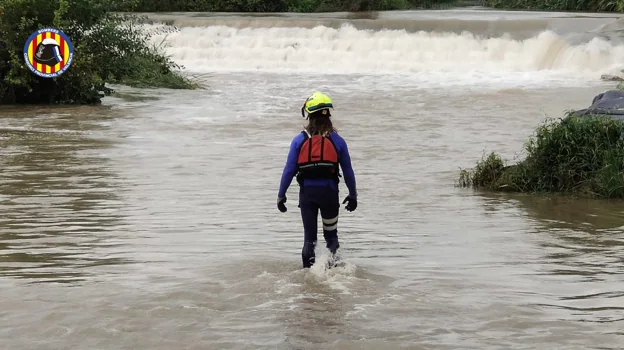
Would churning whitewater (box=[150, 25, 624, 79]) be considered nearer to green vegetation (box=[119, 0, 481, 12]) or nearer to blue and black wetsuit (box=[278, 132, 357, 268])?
green vegetation (box=[119, 0, 481, 12])

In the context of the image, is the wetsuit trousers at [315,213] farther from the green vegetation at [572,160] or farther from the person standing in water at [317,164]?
the green vegetation at [572,160]

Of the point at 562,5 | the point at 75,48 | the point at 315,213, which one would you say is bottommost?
the point at 315,213

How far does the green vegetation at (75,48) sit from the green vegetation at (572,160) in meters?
12.7

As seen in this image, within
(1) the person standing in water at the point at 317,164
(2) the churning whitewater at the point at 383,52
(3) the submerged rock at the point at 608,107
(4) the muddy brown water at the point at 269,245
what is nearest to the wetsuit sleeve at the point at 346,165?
(1) the person standing in water at the point at 317,164

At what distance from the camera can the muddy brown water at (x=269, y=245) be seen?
667 cm

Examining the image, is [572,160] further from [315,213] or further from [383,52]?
[383,52]

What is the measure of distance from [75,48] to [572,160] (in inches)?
539

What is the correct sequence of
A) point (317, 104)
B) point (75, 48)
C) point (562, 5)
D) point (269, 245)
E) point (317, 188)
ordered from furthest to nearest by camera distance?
point (562, 5) < point (75, 48) < point (269, 245) < point (317, 188) < point (317, 104)

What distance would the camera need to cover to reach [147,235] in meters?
9.54

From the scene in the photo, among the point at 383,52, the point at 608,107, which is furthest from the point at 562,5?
the point at 608,107

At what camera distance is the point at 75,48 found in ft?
74.6

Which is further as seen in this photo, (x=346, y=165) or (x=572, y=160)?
(x=572, y=160)

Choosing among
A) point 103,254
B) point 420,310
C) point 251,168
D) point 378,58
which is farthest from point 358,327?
point 378,58

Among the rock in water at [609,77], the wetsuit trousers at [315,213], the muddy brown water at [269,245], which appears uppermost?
the wetsuit trousers at [315,213]
